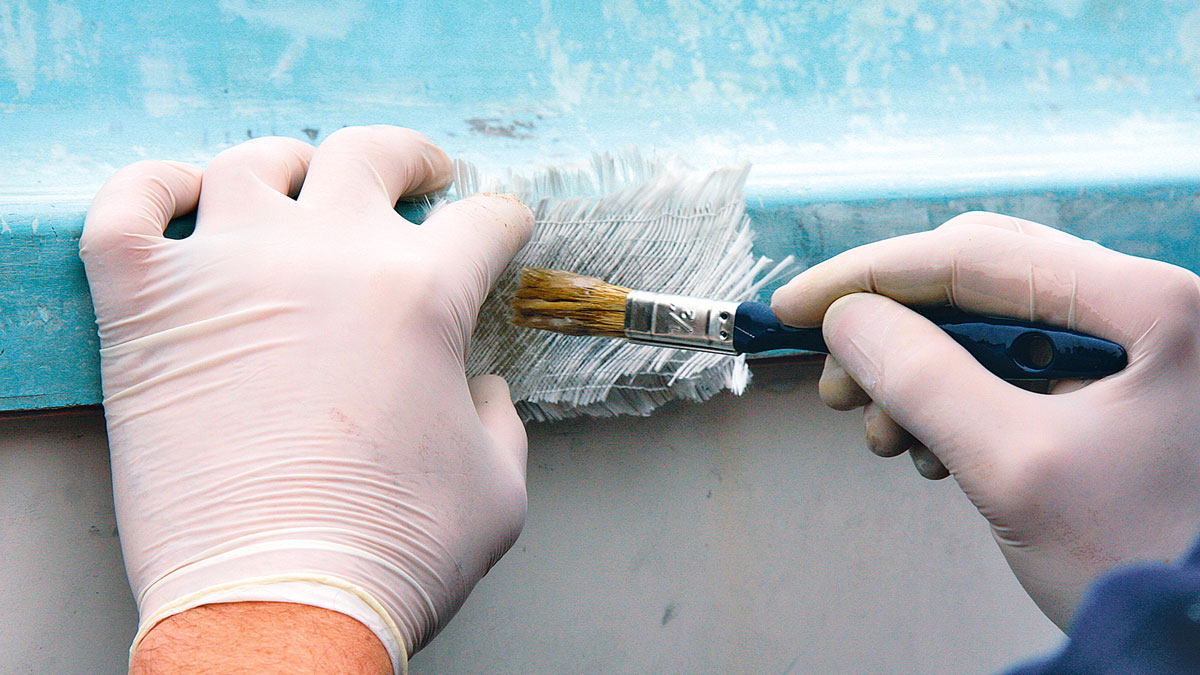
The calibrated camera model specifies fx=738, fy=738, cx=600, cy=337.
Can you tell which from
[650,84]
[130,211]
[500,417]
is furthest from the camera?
[650,84]

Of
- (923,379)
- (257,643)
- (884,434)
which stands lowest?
(257,643)

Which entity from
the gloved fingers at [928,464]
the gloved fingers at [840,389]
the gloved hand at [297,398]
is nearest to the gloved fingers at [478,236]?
the gloved hand at [297,398]

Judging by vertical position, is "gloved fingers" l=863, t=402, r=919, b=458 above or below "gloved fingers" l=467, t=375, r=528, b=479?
above

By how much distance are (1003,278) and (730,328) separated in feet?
0.78

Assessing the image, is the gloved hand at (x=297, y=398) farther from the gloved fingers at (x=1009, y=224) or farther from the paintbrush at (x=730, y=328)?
the gloved fingers at (x=1009, y=224)

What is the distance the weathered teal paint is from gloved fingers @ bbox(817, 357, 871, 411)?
154 mm

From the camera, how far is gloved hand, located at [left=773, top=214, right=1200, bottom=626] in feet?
1.97

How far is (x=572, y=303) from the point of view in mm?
764

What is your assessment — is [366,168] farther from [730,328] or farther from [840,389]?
[840,389]

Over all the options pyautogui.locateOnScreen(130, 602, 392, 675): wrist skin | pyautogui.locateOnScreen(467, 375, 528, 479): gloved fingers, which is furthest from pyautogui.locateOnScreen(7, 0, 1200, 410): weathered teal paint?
pyautogui.locateOnScreen(130, 602, 392, 675): wrist skin

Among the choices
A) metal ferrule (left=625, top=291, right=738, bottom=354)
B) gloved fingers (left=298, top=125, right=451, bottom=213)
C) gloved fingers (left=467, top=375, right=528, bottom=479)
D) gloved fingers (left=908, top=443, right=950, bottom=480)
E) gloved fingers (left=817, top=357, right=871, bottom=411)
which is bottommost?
gloved fingers (left=467, top=375, right=528, bottom=479)

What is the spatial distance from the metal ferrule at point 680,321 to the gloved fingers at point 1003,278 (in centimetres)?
9

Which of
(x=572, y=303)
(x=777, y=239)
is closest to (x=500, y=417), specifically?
Answer: (x=572, y=303)

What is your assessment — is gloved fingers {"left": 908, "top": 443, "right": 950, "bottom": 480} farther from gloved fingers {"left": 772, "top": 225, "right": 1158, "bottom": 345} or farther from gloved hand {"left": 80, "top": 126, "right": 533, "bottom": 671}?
gloved hand {"left": 80, "top": 126, "right": 533, "bottom": 671}
